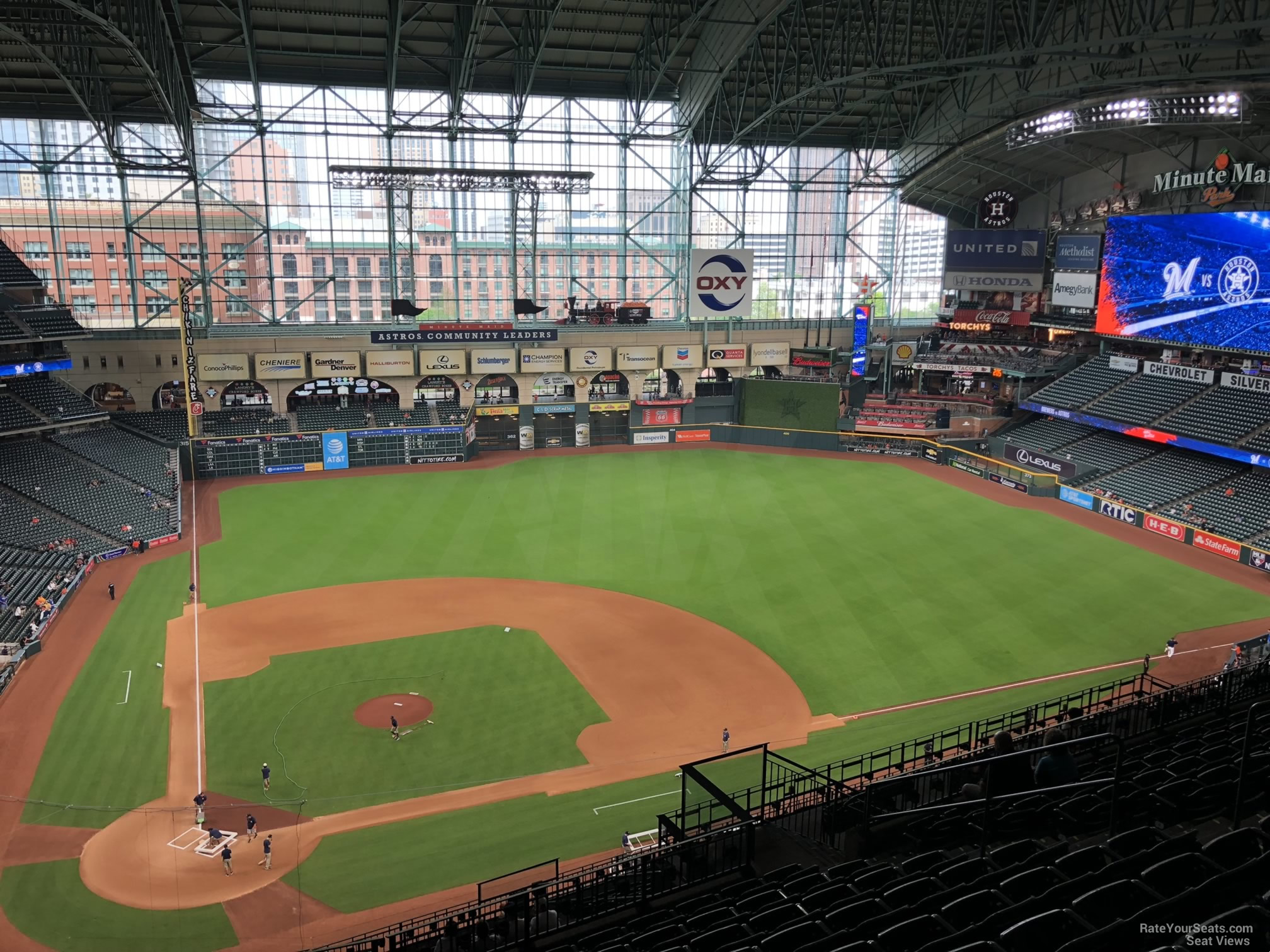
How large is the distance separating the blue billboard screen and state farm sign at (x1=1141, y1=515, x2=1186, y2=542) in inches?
364

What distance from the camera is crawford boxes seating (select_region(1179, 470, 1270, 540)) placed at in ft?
125

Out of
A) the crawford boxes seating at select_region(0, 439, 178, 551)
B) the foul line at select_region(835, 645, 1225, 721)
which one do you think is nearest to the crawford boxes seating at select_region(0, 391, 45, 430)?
the crawford boxes seating at select_region(0, 439, 178, 551)

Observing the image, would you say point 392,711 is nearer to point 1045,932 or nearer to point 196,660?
point 196,660

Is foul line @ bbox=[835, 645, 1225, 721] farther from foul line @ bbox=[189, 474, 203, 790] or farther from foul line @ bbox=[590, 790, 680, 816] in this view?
foul line @ bbox=[189, 474, 203, 790]

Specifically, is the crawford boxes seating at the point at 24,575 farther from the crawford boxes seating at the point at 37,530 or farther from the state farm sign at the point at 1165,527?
the state farm sign at the point at 1165,527

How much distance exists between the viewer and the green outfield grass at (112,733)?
71.5 feet

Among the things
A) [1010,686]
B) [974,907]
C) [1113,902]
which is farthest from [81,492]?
[1113,902]

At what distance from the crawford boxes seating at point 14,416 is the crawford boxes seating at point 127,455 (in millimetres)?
1688

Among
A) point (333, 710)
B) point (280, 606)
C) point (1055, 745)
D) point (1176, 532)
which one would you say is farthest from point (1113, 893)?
point (1176, 532)

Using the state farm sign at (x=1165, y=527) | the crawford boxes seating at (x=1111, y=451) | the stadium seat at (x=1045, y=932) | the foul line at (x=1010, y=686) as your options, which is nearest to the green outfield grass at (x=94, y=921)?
the stadium seat at (x=1045, y=932)

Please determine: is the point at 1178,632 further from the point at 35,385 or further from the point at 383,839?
the point at 35,385

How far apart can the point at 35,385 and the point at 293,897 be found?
37492 millimetres

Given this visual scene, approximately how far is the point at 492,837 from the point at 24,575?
2310 centimetres

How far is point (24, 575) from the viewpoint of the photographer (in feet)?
111
